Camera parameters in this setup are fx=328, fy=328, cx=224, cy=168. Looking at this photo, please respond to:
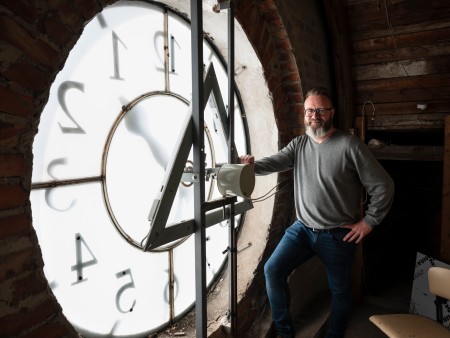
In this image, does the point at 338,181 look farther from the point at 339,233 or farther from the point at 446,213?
the point at 446,213

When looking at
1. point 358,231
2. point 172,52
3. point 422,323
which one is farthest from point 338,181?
point 172,52

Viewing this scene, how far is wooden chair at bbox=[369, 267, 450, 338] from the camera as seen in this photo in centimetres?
178

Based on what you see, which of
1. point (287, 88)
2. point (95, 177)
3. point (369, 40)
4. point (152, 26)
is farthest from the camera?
point (369, 40)

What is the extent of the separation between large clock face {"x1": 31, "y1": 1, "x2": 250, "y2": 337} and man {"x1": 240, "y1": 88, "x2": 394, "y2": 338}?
0.56 metres

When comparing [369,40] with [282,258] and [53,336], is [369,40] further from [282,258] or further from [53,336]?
[53,336]

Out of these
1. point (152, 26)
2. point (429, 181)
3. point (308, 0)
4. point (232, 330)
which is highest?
point (308, 0)

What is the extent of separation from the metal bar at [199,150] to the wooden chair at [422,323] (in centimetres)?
107

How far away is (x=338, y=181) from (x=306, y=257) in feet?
1.76

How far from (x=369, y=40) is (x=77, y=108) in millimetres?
2462

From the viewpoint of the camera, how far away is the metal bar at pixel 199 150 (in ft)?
4.47

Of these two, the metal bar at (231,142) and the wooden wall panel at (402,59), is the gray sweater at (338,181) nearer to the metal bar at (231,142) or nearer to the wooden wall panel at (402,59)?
the metal bar at (231,142)

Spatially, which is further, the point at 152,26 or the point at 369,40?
the point at 369,40

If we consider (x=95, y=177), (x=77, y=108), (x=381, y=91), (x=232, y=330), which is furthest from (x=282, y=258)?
(x=381, y=91)

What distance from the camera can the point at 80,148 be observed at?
54.7 inches
